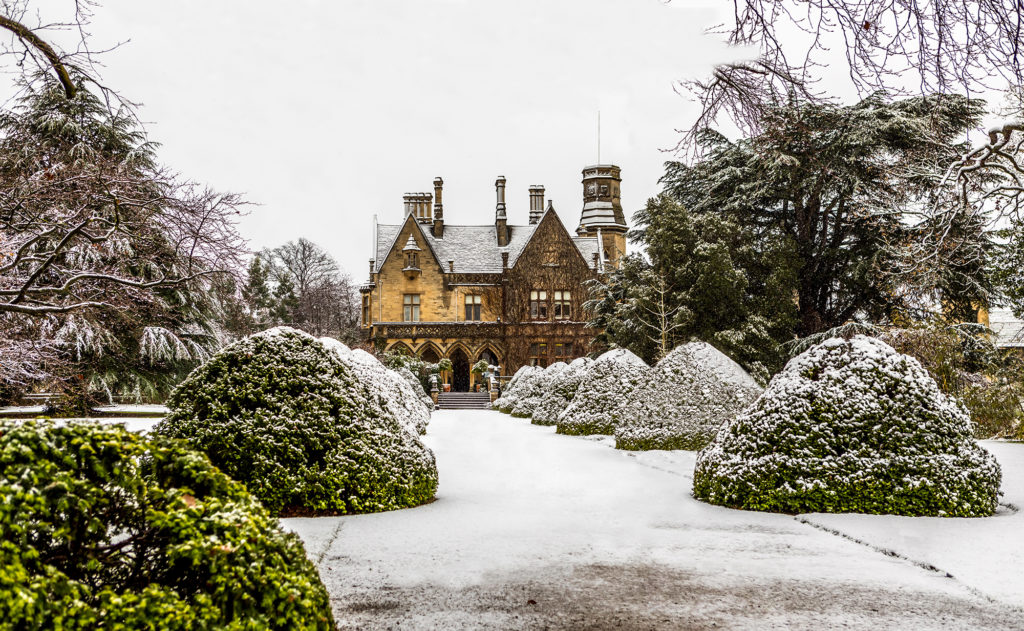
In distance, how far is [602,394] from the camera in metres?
14.7

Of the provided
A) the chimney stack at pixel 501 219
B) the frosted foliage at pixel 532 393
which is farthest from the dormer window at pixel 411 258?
the frosted foliage at pixel 532 393

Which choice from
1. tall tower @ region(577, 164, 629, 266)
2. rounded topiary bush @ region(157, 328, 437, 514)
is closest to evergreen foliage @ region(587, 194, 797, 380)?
rounded topiary bush @ region(157, 328, 437, 514)

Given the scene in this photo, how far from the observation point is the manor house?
1624 inches

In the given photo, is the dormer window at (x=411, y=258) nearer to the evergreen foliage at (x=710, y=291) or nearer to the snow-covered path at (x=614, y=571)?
the evergreen foliage at (x=710, y=291)

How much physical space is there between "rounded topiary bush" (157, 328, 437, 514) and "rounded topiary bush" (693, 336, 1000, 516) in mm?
2945

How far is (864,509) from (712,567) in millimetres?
2299

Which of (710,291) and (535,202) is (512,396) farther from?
(535,202)

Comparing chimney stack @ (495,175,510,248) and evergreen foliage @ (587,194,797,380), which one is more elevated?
chimney stack @ (495,175,510,248)

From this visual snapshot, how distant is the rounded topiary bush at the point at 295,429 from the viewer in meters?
5.72

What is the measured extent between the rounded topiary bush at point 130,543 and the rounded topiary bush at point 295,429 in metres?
3.37

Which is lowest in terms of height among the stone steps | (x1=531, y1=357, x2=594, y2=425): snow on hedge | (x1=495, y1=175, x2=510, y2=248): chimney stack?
the stone steps

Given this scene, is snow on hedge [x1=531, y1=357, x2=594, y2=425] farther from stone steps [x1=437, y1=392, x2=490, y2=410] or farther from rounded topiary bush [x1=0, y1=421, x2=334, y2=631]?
rounded topiary bush [x1=0, y1=421, x2=334, y2=631]

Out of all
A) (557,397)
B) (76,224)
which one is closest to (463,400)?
(557,397)

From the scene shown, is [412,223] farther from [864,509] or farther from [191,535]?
[191,535]
